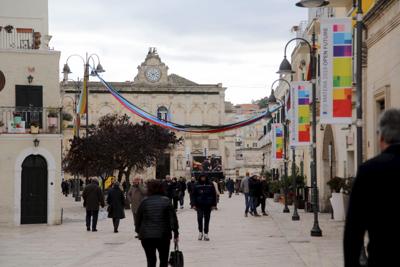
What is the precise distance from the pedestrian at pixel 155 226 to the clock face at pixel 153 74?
94.5m

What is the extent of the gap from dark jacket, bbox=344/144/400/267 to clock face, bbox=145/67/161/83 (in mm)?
101405

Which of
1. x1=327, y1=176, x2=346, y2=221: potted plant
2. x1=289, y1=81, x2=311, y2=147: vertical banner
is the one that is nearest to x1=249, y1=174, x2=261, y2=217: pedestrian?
x1=289, y1=81, x2=311, y2=147: vertical banner

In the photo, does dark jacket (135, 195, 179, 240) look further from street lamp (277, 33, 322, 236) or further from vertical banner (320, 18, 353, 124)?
street lamp (277, 33, 322, 236)

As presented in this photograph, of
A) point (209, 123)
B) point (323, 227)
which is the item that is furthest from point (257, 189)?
point (209, 123)

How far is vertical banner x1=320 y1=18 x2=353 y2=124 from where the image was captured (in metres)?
18.0

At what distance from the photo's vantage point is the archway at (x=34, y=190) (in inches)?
1134

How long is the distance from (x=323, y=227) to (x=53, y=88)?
36.3 feet

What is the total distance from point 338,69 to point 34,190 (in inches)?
569

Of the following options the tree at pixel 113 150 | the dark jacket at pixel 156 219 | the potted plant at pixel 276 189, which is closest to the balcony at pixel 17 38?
the tree at pixel 113 150

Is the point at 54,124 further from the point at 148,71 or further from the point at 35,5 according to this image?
the point at 148,71

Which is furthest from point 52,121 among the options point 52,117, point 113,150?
point 113,150

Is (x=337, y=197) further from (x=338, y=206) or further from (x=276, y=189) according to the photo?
(x=276, y=189)

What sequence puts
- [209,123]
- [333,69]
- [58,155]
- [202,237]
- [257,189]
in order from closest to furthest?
[333,69], [202,237], [58,155], [257,189], [209,123]

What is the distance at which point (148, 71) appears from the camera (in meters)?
106
